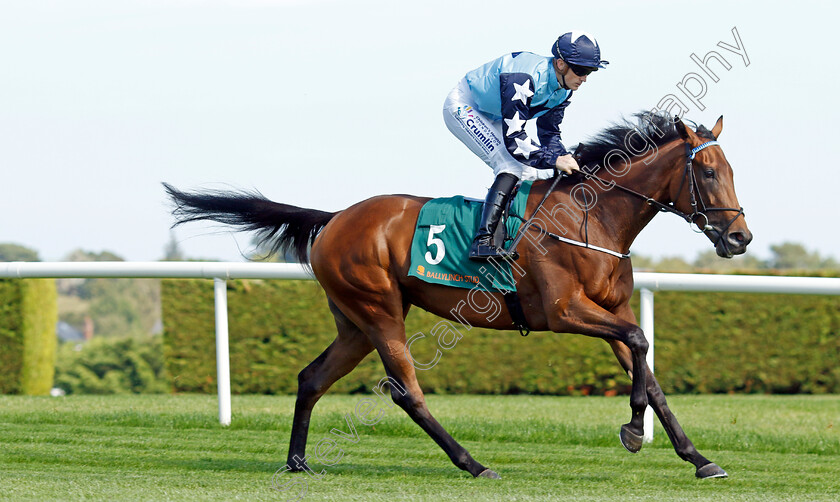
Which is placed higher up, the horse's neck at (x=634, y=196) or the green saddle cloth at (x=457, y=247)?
the horse's neck at (x=634, y=196)

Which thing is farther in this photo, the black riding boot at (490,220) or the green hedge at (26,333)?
the green hedge at (26,333)

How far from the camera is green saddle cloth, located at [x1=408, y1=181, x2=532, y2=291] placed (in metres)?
4.17

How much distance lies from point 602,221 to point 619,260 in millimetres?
192

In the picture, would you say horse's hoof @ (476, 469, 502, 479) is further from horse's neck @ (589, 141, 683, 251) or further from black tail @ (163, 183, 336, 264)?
black tail @ (163, 183, 336, 264)

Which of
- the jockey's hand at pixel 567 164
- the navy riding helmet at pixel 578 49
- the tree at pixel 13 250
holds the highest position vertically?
the navy riding helmet at pixel 578 49

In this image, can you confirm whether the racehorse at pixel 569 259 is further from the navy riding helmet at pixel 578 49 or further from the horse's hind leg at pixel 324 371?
the navy riding helmet at pixel 578 49

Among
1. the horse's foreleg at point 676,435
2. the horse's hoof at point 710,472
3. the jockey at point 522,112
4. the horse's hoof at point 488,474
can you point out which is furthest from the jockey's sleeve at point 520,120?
the horse's hoof at point 710,472

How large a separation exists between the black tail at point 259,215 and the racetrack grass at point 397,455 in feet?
3.65

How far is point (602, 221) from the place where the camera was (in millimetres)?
4160

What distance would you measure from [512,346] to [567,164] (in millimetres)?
4915

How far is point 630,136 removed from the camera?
4320 mm

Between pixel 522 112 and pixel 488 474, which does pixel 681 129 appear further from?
pixel 488 474

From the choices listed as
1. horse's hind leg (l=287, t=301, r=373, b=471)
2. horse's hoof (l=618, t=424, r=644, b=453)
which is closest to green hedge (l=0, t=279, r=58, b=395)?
horse's hind leg (l=287, t=301, r=373, b=471)

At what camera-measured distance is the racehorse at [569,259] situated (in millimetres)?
3988
